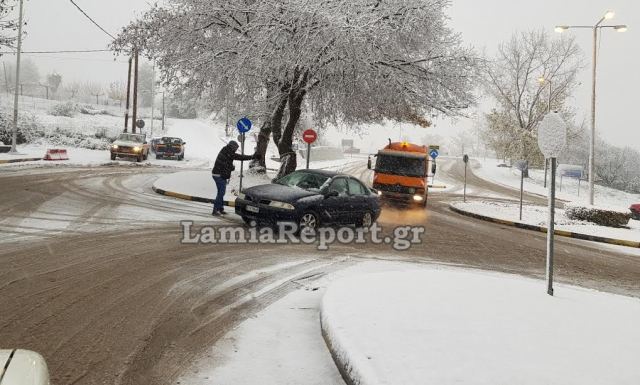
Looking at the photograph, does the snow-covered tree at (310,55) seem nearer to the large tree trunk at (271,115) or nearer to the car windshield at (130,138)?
the large tree trunk at (271,115)

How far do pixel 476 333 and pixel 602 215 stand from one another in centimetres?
1499

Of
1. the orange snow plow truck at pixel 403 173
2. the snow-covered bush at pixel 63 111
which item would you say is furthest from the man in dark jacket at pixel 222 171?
the snow-covered bush at pixel 63 111

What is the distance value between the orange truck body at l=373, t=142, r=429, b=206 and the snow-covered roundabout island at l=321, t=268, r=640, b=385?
12.4 metres

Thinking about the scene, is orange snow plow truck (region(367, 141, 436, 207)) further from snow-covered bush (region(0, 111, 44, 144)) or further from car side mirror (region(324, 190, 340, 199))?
snow-covered bush (region(0, 111, 44, 144))

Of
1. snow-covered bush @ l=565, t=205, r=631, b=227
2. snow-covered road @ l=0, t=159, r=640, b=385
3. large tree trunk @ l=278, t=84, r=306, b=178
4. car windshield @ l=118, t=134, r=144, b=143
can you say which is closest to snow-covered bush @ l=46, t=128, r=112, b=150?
car windshield @ l=118, t=134, r=144, b=143

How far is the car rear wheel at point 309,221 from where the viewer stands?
10766mm

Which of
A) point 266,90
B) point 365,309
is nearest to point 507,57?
point 266,90

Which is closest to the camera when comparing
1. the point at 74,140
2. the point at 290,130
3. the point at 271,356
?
the point at 271,356

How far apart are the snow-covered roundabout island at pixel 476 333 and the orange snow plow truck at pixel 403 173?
1243 cm

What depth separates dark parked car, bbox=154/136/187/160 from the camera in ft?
123

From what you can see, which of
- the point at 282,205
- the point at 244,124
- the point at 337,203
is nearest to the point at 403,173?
the point at 244,124

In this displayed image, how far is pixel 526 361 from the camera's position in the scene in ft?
13.4

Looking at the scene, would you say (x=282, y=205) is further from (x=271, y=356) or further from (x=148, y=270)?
(x=271, y=356)

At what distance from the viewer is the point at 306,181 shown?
1184 centimetres
